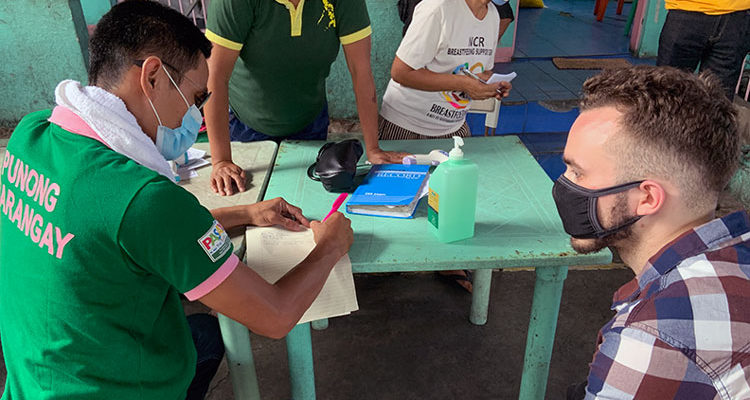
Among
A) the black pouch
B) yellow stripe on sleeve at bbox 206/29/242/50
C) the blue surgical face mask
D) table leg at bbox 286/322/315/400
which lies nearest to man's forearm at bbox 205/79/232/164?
yellow stripe on sleeve at bbox 206/29/242/50

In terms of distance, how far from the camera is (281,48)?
197 cm

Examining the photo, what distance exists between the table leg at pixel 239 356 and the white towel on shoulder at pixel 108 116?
57 centimetres

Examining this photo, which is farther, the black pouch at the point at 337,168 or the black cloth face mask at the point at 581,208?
the black pouch at the point at 337,168

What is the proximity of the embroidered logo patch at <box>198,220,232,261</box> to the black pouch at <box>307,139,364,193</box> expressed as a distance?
0.62 metres

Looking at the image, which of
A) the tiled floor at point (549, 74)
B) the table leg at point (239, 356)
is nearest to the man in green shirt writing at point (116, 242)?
the table leg at point (239, 356)

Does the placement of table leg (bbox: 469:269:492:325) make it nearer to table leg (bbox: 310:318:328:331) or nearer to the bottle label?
table leg (bbox: 310:318:328:331)

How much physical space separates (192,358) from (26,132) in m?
0.65

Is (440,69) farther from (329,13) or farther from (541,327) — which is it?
(541,327)

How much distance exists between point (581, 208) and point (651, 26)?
178 inches

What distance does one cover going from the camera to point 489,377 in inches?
88.8

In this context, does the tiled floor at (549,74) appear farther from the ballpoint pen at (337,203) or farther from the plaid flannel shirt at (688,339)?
the plaid flannel shirt at (688,339)

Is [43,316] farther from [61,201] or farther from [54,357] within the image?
[61,201]

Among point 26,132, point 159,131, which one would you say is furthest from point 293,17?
point 26,132

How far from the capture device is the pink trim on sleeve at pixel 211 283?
1.06 metres
